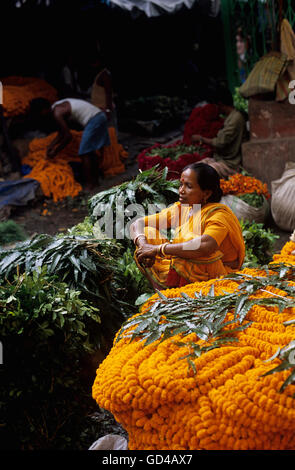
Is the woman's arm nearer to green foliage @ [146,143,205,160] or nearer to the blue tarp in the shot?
green foliage @ [146,143,205,160]

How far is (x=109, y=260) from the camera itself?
258cm

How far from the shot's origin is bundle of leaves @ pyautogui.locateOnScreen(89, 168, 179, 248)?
11.2 feet

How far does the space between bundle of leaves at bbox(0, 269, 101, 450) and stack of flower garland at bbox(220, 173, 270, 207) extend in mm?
3166

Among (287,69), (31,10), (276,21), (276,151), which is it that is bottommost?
(276,151)

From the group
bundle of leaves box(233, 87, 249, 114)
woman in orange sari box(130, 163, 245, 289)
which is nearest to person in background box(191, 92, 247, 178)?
bundle of leaves box(233, 87, 249, 114)

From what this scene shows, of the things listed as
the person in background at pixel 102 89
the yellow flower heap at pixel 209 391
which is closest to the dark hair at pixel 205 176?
the yellow flower heap at pixel 209 391

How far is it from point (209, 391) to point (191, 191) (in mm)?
1273

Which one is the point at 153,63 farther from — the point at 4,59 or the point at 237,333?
the point at 237,333

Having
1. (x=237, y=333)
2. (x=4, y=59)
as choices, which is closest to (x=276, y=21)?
(x=4, y=59)

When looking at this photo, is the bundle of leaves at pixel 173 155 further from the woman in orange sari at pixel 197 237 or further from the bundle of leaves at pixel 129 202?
the woman in orange sari at pixel 197 237

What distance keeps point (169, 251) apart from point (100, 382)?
38.4 inches

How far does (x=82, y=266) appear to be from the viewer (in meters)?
2.51

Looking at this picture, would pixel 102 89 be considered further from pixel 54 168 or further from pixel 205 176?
pixel 205 176

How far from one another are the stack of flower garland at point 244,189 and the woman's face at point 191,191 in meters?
2.48
